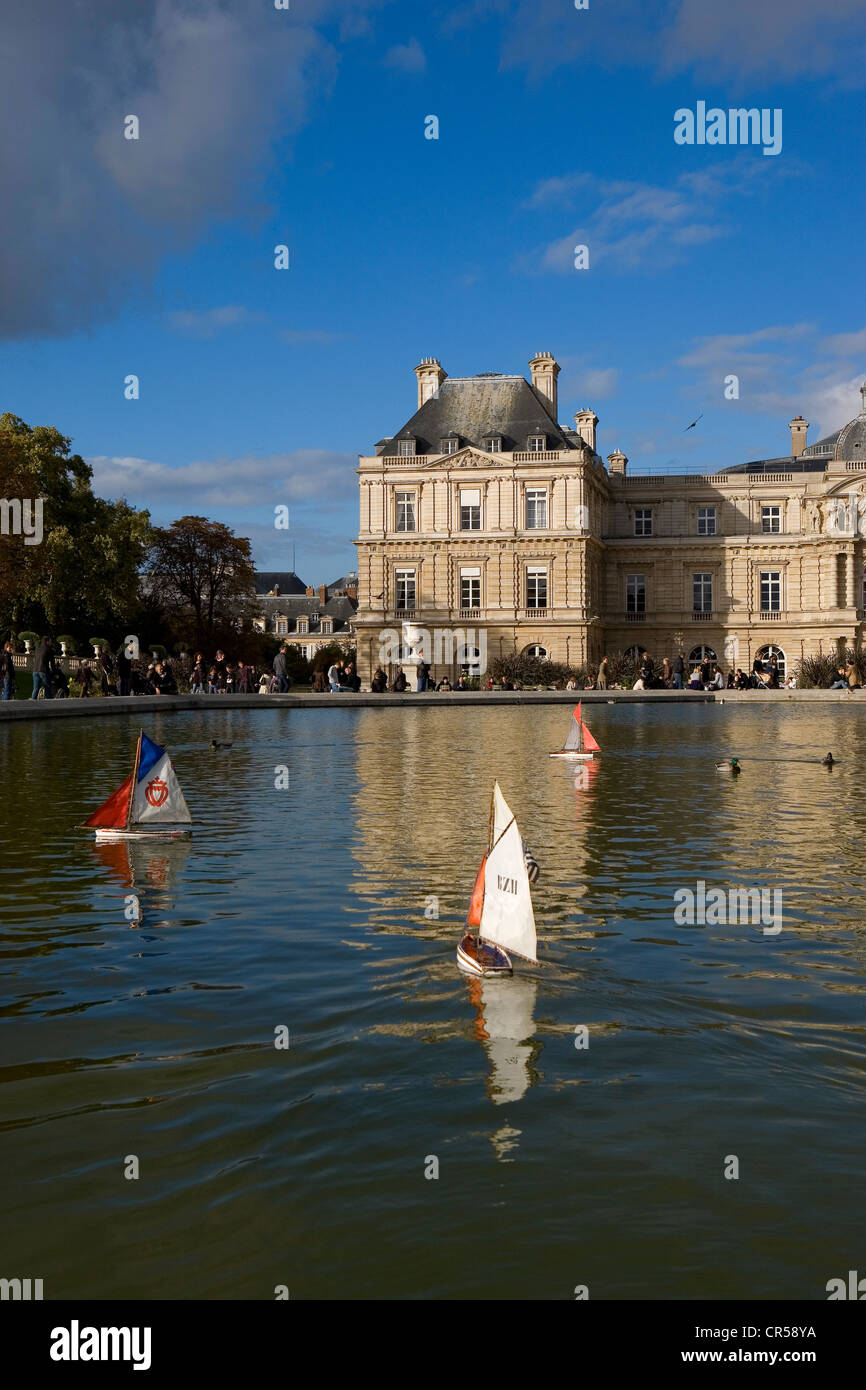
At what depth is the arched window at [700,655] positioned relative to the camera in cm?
7069

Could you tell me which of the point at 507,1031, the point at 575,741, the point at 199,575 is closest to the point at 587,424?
the point at 199,575

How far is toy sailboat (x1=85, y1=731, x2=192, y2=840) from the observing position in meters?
11.8

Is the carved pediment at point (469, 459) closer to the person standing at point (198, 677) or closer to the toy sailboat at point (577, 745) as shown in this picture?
the person standing at point (198, 677)

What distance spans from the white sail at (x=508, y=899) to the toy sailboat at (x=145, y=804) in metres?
5.49

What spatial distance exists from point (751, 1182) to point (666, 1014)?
1.83 metres

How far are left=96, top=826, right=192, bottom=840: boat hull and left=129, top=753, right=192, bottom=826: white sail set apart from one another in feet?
0.45

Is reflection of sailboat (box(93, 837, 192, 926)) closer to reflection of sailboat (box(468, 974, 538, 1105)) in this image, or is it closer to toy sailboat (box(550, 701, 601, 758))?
reflection of sailboat (box(468, 974, 538, 1105))

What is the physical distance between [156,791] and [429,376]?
60457 millimetres

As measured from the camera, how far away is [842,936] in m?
7.95

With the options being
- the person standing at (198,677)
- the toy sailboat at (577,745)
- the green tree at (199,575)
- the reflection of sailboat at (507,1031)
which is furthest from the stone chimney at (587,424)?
the reflection of sailboat at (507,1031)

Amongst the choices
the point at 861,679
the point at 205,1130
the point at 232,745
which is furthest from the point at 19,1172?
the point at 861,679

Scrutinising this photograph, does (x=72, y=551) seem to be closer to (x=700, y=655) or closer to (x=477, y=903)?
(x=700, y=655)

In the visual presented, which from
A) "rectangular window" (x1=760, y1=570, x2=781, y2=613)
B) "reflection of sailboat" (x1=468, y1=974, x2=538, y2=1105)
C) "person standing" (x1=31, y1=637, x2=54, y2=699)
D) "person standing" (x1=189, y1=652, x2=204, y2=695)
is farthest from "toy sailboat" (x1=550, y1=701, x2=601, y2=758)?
"rectangular window" (x1=760, y1=570, x2=781, y2=613)

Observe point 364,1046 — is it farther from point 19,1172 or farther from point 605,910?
point 605,910
